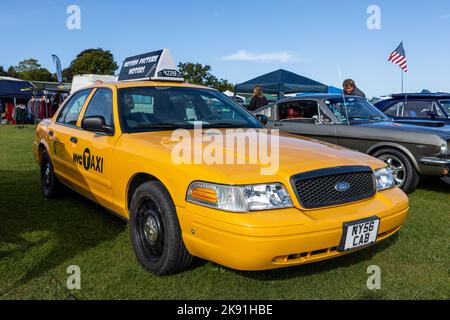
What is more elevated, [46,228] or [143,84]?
[143,84]

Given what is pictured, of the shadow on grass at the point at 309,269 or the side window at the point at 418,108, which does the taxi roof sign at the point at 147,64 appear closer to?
the shadow on grass at the point at 309,269

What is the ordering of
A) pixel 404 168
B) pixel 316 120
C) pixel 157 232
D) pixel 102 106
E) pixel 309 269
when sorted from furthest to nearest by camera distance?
1. pixel 316 120
2. pixel 404 168
3. pixel 102 106
4. pixel 309 269
5. pixel 157 232

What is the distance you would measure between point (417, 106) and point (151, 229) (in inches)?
269

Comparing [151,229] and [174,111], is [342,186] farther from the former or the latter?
[174,111]

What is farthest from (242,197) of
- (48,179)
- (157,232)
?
(48,179)

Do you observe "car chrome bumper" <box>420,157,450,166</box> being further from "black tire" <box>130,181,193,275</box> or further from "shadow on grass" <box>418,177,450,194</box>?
"black tire" <box>130,181,193,275</box>

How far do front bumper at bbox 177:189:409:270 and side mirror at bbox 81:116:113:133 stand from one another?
48.9 inches

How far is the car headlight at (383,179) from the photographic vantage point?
3033 millimetres

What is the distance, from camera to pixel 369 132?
581 centimetres

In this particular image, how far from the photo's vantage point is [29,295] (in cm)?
259

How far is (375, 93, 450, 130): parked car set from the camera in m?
7.73

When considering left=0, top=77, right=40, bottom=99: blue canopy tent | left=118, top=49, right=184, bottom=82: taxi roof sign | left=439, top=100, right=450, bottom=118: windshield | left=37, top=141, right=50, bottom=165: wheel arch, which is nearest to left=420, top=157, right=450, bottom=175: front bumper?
left=439, top=100, right=450, bottom=118: windshield

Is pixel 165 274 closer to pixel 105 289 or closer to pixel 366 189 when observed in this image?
pixel 105 289
